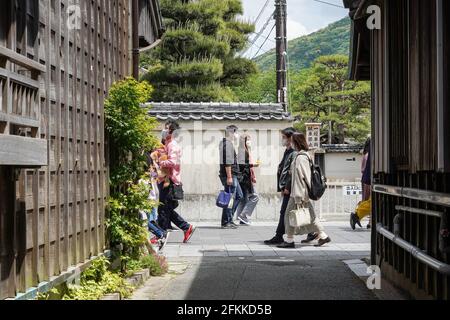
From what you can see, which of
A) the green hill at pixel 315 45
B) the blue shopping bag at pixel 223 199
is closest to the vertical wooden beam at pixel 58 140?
the blue shopping bag at pixel 223 199

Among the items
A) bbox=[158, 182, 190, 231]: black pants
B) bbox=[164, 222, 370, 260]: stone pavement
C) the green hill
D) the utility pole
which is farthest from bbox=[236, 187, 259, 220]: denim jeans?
the green hill

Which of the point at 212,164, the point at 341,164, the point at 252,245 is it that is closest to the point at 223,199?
the point at 252,245

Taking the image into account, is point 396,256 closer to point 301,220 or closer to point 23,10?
point 301,220

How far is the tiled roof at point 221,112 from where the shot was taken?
19.5m

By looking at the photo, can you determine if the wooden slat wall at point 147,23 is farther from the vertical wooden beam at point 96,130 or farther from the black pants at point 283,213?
the vertical wooden beam at point 96,130

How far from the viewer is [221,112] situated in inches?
778

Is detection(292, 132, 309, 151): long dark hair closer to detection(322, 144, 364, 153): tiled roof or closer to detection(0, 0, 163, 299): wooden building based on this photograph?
detection(0, 0, 163, 299): wooden building

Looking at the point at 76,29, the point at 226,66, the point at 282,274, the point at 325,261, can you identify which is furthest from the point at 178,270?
the point at 226,66

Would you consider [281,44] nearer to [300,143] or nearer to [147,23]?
[147,23]

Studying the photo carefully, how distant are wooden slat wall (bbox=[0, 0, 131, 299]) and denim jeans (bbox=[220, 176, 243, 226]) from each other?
7420 mm

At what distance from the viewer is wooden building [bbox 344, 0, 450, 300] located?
18.5ft

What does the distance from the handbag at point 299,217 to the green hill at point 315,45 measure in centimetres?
10159

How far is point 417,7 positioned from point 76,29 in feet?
11.4

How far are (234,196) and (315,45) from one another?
11062 cm
